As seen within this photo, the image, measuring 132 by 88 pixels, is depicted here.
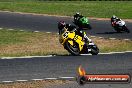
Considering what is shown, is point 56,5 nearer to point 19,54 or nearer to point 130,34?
point 130,34

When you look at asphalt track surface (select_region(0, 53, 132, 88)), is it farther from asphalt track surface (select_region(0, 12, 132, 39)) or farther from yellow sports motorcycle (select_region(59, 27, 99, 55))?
asphalt track surface (select_region(0, 12, 132, 39))

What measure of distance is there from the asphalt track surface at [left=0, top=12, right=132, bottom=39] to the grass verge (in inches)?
78.7

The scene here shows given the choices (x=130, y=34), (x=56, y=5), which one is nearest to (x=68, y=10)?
(x=56, y=5)

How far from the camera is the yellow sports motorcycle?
21047mm

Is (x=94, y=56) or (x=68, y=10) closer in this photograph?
(x=94, y=56)

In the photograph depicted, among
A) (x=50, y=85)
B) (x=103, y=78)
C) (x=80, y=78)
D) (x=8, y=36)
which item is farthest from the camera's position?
(x=8, y=36)

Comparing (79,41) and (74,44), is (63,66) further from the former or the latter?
(79,41)

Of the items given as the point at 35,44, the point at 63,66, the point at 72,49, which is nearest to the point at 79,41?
the point at 72,49

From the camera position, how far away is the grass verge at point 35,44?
897 inches

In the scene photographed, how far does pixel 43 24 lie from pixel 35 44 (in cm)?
885

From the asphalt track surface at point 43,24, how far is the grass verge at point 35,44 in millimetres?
1999

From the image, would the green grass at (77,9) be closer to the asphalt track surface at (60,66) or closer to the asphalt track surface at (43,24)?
the asphalt track surface at (43,24)

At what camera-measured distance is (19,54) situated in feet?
70.6

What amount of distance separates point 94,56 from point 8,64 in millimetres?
4406
